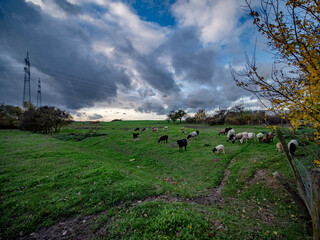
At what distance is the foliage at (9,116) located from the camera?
58.5m

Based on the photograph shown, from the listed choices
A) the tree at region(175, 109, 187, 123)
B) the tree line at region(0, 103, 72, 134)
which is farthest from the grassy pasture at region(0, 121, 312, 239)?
the tree at region(175, 109, 187, 123)

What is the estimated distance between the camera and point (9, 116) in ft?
204

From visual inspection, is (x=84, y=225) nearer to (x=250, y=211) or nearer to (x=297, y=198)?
(x=250, y=211)

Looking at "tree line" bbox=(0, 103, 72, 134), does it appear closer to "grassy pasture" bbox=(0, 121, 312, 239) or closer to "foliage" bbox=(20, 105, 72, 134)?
"foliage" bbox=(20, 105, 72, 134)

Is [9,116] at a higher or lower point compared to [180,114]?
higher

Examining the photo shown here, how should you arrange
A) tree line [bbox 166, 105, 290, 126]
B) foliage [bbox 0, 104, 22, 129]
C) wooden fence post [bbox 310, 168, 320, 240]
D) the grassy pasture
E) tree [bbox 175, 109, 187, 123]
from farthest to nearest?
1. tree [bbox 175, 109, 187, 123]
2. foliage [bbox 0, 104, 22, 129]
3. tree line [bbox 166, 105, 290, 126]
4. the grassy pasture
5. wooden fence post [bbox 310, 168, 320, 240]

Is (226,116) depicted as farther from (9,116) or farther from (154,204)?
(9,116)

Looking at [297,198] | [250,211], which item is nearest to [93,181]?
[250,211]

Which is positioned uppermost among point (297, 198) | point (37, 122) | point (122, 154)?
point (37, 122)

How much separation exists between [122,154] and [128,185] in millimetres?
11694

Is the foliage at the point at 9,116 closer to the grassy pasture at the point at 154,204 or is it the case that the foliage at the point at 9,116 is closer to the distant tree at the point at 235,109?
the grassy pasture at the point at 154,204

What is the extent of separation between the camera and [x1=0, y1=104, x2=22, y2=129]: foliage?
58.5m

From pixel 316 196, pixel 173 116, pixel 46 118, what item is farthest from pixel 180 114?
pixel 316 196

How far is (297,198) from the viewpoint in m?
4.52
